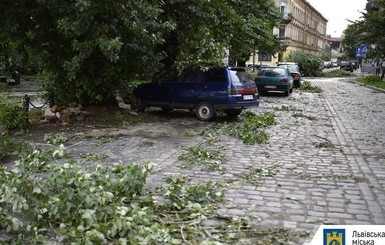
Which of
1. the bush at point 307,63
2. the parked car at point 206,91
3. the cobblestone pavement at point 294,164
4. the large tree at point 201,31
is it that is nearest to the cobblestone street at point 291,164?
the cobblestone pavement at point 294,164

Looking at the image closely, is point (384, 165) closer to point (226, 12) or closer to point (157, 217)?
point (157, 217)

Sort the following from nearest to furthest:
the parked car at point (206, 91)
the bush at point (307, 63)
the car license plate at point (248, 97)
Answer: the parked car at point (206, 91), the car license plate at point (248, 97), the bush at point (307, 63)

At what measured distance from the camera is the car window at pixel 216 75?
43.2 feet

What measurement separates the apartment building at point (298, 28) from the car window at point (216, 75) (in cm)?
4635

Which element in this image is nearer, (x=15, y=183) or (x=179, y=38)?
(x=15, y=183)

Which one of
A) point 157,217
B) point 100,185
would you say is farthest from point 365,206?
point 100,185

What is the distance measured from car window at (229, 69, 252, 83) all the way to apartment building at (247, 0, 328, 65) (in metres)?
45.9

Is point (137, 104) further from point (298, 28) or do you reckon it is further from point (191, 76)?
point (298, 28)

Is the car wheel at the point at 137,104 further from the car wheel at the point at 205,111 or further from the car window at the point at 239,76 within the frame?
the car window at the point at 239,76

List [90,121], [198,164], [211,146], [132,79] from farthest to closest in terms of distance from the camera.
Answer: [132,79] → [90,121] → [211,146] → [198,164]

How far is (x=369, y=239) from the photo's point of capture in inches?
180

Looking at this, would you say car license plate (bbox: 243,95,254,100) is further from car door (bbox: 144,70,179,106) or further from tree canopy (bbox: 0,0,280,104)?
car door (bbox: 144,70,179,106)

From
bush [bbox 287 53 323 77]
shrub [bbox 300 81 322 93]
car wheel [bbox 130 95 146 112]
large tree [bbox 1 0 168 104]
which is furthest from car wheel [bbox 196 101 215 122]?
bush [bbox 287 53 323 77]

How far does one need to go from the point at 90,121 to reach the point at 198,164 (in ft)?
18.3
